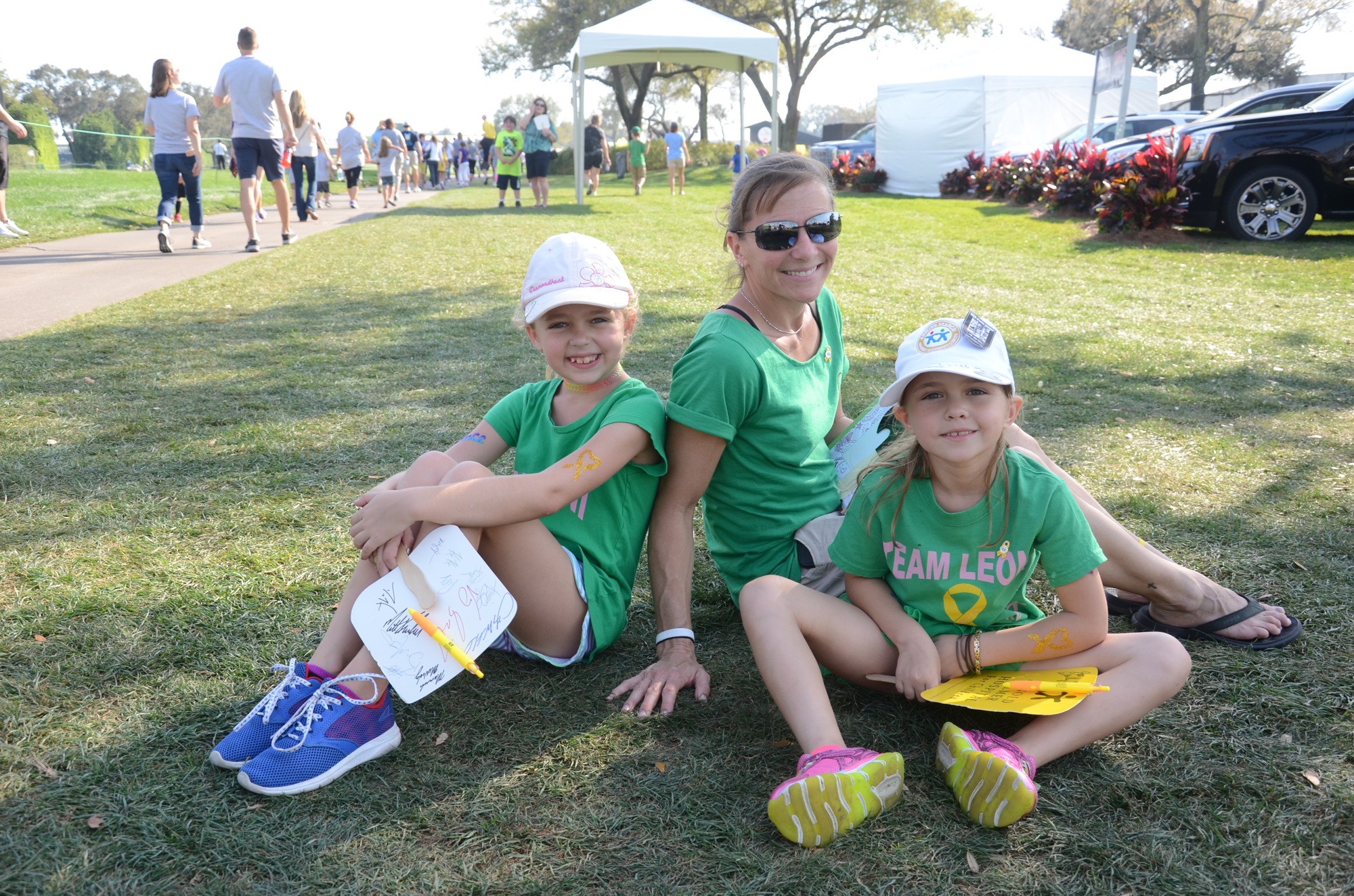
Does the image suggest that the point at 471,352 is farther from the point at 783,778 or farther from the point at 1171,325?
the point at 1171,325

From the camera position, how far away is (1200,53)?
40.8 m

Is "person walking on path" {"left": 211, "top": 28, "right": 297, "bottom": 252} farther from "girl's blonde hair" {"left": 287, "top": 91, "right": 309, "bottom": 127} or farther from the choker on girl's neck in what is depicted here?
the choker on girl's neck

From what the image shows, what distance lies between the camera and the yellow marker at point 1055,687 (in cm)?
206

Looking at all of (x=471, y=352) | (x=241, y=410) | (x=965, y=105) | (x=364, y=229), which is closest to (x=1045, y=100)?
(x=965, y=105)

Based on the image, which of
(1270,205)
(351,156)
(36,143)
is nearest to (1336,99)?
(1270,205)

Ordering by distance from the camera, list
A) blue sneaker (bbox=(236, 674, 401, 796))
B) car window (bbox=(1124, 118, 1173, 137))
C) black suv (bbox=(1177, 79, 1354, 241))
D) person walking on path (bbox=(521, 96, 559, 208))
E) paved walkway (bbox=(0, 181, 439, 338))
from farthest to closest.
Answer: car window (bbox=(1124, 118, 1173, 137)) → person walking on path (bbox=(521, 96, 559, 208)) → black suv (bbox=(1177, 79, 1354, 241)) → paved walkway (bbox=(0, 181, 439, 338)) → blue sneaker (bbox=(236, 674, 401, 796))

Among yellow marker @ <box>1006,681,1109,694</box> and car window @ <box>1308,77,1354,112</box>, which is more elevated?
car window @ <box>1308,77,1354,112</box>

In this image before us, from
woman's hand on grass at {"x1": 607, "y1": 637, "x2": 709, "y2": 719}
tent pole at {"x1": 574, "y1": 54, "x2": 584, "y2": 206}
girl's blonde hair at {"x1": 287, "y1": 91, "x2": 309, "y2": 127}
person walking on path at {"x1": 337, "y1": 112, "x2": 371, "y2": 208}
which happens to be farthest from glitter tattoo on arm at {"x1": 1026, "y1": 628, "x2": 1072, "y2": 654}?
person walking on path at {"x1": 337, "y1": 112, "x2": 371, "y2": 208}

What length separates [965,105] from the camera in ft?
70.4

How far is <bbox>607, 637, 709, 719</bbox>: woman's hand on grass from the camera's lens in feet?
7.80

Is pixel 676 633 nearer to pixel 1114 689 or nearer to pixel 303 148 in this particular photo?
pixel 1114 689

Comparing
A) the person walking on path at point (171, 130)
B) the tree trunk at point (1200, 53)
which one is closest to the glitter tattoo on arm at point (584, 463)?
the person walking on path at point (171, 130)

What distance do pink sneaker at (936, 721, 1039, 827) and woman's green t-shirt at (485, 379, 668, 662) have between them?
0.90 m

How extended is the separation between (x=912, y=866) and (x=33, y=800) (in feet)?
5.80
